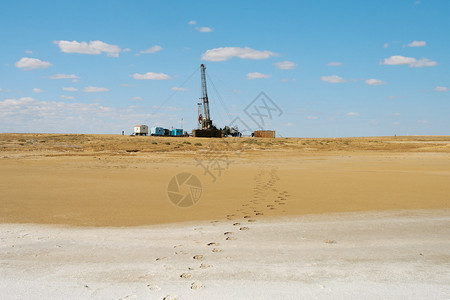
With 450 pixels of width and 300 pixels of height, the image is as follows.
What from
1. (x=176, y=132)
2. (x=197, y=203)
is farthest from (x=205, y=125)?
(x=197, y=203)

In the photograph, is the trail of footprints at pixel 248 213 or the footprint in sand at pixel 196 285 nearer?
the footprint in sand at pixel 196 285

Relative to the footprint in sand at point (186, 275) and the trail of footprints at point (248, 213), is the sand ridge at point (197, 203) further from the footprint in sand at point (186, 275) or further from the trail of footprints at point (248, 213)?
the footprint in sand at point (186, 275)

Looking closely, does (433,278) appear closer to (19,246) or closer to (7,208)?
(19,246)

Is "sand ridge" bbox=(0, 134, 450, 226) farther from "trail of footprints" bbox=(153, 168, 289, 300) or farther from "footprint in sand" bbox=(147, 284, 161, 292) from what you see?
"footprint in sand" bbox=(147, 284, 161, 292)

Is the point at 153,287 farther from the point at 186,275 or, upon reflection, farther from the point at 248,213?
the point at 248,213

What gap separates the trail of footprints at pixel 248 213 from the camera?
491 cm

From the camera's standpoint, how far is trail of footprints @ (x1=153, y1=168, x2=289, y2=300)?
491 cm

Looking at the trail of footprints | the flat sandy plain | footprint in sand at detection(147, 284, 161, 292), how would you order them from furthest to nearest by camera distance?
the trail of footprints < the flat sandy plain < footprint in sand at detection(147, 284, 161, 292)

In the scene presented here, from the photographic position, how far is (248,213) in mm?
8758

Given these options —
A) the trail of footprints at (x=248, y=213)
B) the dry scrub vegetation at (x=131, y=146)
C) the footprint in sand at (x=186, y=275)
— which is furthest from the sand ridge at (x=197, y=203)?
the dry scrub vegetation at (x=131, y=146)

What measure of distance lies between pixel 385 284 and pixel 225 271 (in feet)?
Answer: 6.14

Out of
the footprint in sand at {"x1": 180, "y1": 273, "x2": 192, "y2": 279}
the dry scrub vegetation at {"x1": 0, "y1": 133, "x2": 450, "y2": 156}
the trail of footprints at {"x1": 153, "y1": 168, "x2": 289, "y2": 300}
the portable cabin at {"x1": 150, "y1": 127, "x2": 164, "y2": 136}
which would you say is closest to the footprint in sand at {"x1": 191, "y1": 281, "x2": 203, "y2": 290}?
the trail of footprints at {"x1": 153, "y1": 168, "x2": 289, "y2": 300}

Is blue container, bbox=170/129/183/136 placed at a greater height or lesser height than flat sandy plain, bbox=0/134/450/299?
greater

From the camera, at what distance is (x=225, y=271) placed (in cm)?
490
